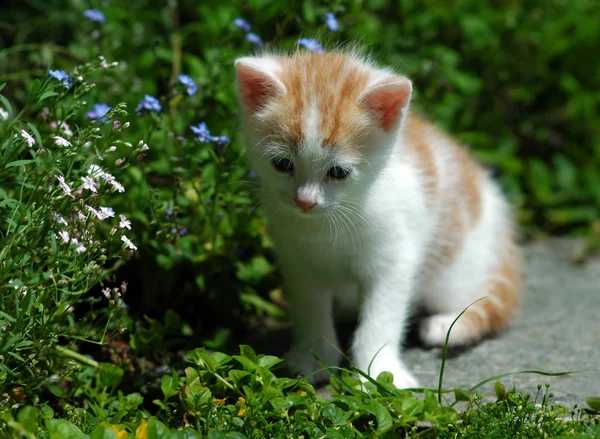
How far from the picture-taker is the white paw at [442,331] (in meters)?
3.16

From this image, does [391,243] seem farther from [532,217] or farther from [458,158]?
[532,217]

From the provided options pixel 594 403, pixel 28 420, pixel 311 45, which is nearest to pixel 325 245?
pixel 311 45

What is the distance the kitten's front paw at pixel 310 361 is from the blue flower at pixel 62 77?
4.45 feet

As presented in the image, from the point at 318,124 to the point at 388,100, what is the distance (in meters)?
0.28

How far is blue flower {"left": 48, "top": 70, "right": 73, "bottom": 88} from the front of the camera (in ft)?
8.07

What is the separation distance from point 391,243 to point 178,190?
2.93 feet

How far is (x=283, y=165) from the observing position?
2604mm

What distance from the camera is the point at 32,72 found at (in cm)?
348

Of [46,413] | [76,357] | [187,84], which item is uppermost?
[187,84]

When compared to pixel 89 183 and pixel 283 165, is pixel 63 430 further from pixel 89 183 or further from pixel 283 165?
pixel 283 165

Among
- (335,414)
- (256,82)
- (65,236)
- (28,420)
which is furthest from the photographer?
(256,82)

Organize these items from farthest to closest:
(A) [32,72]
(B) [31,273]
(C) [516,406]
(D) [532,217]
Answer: (D) [532,217] < (A) [32,72] < (C) [516,406] < (B) [31,273]

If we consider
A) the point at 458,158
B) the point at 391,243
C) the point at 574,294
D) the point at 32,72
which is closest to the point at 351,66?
the point at 391,243

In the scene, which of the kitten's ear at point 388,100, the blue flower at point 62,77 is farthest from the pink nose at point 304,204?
the blue flower at point 62,77
